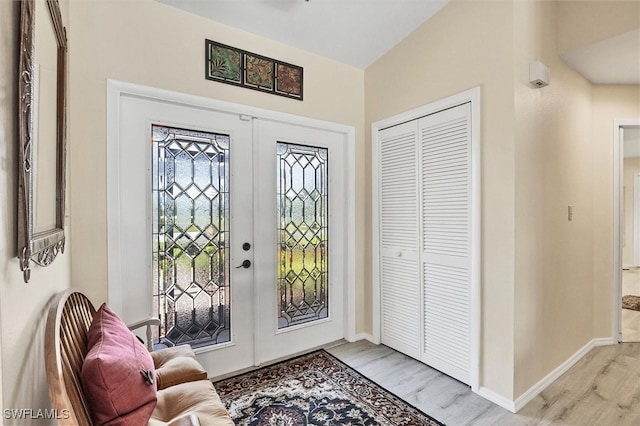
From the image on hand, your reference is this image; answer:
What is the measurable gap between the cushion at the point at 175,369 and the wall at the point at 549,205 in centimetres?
197

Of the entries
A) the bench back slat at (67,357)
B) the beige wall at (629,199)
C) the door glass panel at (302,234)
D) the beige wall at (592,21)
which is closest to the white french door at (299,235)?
the door glass panel at (302,234)

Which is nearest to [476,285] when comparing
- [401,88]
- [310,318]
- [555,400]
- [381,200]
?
[555,400]

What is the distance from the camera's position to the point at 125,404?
1.05 metres

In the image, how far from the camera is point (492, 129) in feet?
7.04

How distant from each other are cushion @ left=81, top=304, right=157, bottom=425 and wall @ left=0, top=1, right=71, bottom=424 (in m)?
0.15

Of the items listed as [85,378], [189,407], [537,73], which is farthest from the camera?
[537,73]

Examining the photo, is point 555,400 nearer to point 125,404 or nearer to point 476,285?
point 476,285

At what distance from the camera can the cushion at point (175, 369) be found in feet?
5.29

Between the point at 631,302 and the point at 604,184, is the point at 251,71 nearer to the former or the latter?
the point at 604,184

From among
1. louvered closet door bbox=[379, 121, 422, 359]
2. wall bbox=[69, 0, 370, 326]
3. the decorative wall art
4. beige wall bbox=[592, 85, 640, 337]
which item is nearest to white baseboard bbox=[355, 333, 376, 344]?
louvered closet door bbox=[379, 121, 422, 359]

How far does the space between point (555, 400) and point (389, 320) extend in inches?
50.7

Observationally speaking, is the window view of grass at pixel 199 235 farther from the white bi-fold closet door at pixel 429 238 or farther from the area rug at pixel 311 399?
the white bi-fold closet door at pixel 429 238

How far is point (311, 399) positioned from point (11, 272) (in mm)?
1935

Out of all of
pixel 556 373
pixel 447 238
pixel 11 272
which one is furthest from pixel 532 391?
pixel 11 272
